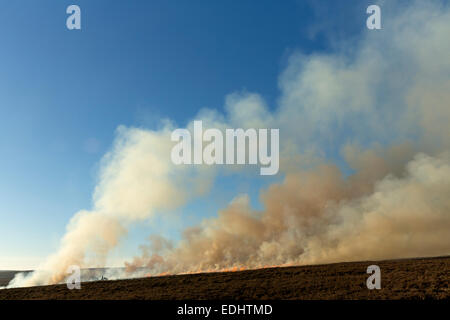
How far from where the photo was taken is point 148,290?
63562 mm

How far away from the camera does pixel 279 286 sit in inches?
2413

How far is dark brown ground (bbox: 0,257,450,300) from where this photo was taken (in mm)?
52084

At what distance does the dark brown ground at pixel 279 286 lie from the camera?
52.1 metres

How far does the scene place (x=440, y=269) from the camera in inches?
2736

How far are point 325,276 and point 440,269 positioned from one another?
23812 mm
